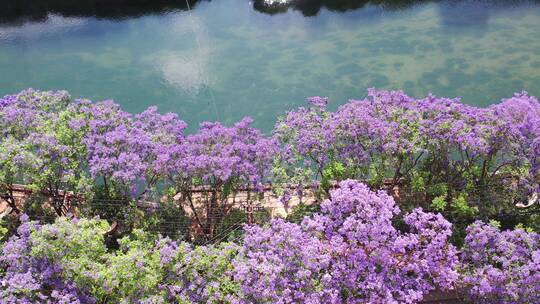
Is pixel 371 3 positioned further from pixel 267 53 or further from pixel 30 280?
pixel 30 280

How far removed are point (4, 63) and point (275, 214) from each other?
2029 cm

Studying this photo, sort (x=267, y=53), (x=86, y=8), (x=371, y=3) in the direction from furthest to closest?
1. (x=371, y=3)
2. (x=86, y=8)
3. (x=267, y=53)

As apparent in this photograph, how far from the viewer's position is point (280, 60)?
101 ft

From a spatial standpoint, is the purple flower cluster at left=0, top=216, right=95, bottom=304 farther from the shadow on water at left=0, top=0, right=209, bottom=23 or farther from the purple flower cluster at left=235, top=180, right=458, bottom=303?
the shadow on water at left=0, top=0, right=209, bottom=23

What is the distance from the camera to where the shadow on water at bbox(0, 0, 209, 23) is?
35.6 m

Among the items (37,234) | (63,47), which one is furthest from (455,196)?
(63,47)

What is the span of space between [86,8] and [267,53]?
1362 centimetres

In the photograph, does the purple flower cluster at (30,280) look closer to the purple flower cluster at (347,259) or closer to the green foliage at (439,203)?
the purple flower cluster at (347,259)

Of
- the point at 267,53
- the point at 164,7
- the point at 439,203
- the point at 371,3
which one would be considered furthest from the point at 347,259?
the point at 164,7

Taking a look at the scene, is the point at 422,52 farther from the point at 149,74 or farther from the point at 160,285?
the point at 160,285

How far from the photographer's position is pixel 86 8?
36219 millimetres

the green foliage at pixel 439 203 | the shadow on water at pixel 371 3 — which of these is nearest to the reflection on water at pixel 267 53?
the shadow on water at pixel 371 3

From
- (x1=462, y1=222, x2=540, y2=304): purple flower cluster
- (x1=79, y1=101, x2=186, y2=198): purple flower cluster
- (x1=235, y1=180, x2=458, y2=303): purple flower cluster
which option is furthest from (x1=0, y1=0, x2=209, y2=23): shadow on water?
(x1=462, y1=222, x2=540, y2=304): purple flower cluster

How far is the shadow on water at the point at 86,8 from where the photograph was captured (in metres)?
35.6
